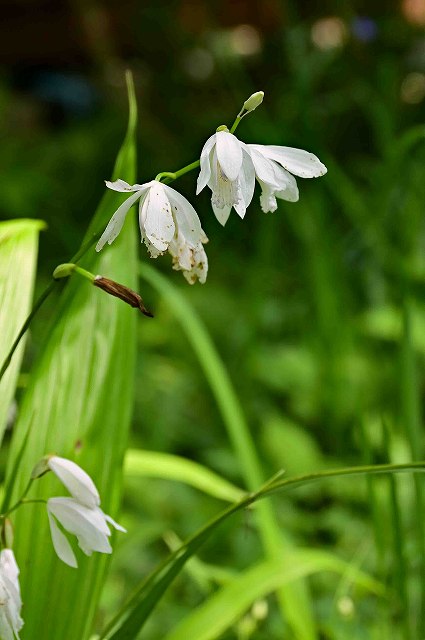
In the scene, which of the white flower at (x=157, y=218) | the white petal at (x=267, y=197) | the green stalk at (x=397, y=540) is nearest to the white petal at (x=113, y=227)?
the white flower at (x=157, y=218)

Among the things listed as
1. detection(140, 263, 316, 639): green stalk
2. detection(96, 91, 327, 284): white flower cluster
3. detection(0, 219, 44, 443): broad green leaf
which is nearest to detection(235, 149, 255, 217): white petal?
detection(96, 91, 327, 284): white flower cluster

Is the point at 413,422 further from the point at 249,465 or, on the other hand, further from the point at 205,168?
the point at 205,168

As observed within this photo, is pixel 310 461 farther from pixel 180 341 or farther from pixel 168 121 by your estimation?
pixel 168 121

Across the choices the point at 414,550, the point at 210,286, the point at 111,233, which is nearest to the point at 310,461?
the point at 414,550

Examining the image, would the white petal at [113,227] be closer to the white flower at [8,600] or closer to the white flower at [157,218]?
the white flower at [157,218]

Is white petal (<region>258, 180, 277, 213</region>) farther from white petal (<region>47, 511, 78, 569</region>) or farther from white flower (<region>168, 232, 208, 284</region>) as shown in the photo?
white petal (<region>47, 511, 78, 569</region>)

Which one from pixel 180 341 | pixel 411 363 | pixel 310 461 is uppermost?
pixel 180 341
